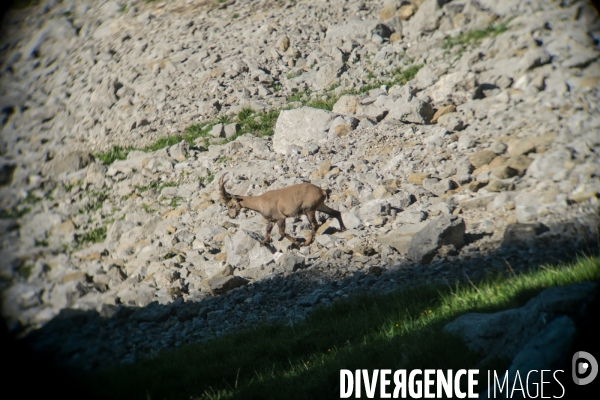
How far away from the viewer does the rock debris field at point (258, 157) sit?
5910 mm

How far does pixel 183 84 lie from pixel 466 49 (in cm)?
707

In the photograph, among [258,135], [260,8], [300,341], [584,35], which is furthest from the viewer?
[258,135]

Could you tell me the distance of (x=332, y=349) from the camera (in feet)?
20.7

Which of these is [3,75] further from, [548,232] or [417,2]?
[417,2]

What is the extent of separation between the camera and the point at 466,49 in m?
12.8

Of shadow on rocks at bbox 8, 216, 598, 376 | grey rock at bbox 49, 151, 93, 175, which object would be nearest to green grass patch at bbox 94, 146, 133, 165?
grey rock at bbox 49, 151, 93, 175

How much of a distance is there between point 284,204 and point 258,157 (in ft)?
6.41

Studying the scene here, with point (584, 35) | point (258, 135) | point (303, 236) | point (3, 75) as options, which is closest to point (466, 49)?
point (584, 35)

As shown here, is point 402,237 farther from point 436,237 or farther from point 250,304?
point 250,304

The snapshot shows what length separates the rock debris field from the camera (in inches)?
233

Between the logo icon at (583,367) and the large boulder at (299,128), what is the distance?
818 cm

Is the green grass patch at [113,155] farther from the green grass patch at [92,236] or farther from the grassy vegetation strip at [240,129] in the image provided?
the green grass patch at [92,236]

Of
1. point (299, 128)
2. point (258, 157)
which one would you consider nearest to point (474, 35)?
point (299, 128)

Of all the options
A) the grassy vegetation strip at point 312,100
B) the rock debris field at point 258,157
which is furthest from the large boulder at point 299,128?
the grassy vegetation strip at point 312,100
